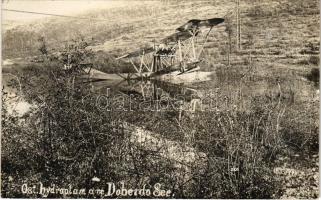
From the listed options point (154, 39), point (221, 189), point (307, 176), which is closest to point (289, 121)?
point (307, 176)

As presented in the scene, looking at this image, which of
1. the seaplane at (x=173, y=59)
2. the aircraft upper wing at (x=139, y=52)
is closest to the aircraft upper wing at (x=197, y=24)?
the seaplane at (x=173, y=59)

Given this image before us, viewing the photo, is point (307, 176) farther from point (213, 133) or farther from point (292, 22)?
point (292, 22)

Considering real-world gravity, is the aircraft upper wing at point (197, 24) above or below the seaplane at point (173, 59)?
above

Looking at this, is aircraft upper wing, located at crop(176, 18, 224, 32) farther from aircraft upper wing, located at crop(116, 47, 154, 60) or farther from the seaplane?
aircraft upper wing, located at crop(116, 47, 154, 60)

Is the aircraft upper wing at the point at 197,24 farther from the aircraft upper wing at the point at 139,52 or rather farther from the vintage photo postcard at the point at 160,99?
the aircraft upper wing at the point at 139,52

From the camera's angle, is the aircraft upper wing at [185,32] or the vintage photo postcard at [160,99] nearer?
the vintage photo postcard at [160,99]

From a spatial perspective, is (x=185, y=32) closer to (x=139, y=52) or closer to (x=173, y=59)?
(x=173, y=59)

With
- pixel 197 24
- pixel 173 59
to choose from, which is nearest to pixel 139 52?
pixel 173 59
